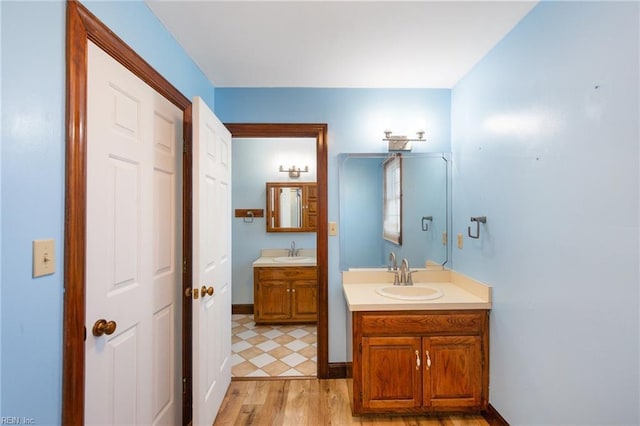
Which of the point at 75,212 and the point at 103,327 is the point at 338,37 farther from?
the point at 103,327

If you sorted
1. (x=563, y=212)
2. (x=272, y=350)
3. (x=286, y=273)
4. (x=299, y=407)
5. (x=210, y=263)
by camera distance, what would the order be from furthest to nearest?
(x=286, y=273)
(x=272, y=350)
(x=299, y=407)
(x=210, y=263)
(x=563, y=212)

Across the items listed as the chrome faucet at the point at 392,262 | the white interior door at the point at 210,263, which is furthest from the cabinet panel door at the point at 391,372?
→ the white interior door at the point at 210,263

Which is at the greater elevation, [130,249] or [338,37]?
[338,37]

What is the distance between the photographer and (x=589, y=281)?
3.66 feet

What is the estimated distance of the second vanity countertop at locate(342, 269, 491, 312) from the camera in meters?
1.76

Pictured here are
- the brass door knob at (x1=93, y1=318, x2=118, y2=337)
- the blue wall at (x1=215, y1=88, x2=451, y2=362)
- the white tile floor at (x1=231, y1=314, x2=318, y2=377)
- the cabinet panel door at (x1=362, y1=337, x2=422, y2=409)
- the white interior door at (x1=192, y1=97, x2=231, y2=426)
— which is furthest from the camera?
the white tile floor at (x1=231, y1=314, x2=318, y2=377)

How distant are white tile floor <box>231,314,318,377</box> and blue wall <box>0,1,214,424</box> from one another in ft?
5.65

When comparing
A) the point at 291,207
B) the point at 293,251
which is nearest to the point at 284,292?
the point at 293,251

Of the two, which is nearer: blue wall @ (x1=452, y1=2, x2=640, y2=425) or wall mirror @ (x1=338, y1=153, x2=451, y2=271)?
blue wall @ (x1=452, y1=2, x2=640, y2=425)

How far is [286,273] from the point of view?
3334 millimetres

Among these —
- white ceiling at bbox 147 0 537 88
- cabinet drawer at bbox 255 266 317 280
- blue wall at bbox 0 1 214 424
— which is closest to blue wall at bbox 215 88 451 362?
white ceiling at bbox 147 0 537 88

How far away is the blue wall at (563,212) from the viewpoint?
100 cm

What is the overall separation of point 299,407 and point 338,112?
2.18 meters

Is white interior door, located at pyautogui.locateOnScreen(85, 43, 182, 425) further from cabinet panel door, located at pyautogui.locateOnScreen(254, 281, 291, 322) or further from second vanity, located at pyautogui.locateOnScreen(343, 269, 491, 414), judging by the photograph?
cabinet panel door, located at pyautogui.locateOnScreen(254, 281, 291, 322)
